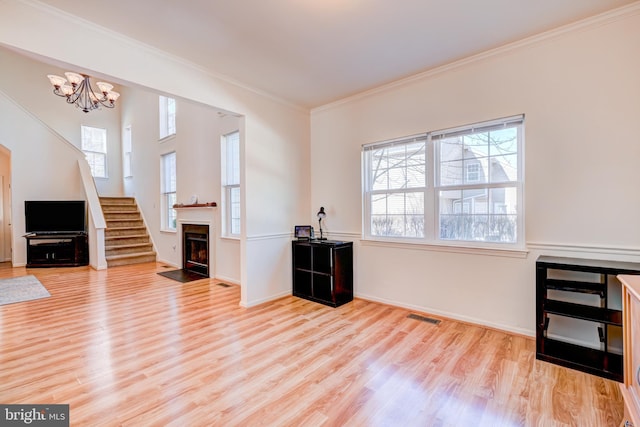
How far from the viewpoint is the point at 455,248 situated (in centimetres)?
308

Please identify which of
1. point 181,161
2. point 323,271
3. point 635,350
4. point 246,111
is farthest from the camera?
point 181,161

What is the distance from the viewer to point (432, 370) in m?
2.20

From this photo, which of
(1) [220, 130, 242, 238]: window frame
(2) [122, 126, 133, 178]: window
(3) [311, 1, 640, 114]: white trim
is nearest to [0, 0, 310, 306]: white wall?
(1) [220, 130, 242, 238]: window frame

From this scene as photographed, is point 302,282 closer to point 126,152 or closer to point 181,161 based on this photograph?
point 181,161

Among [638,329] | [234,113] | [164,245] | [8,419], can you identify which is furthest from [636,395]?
[164,245]

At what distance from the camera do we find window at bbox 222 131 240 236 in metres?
4.81

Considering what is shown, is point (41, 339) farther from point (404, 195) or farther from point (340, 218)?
point (404, 195)

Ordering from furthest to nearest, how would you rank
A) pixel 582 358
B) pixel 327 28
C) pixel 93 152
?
pixel 93 152 < pixel 327 28 < pixel 582 358

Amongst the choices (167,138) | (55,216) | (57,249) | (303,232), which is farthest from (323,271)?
(55,216)

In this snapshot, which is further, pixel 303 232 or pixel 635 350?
pixel 303 232

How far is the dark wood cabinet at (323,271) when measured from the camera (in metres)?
3.64

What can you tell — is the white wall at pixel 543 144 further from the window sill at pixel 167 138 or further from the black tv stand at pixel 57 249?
the black tv stand at pixel 57 249

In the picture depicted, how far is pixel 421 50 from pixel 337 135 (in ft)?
5.22

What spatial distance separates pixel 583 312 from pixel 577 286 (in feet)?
0.62
